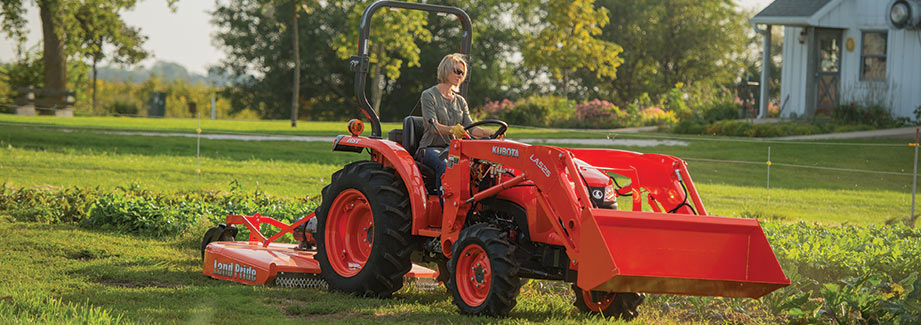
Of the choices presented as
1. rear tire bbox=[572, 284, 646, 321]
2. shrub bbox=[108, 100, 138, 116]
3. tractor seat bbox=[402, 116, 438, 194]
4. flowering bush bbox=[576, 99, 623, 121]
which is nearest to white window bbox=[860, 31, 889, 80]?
flowering bush bbox=[576, 99, 623, 121]

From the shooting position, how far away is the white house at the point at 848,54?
25234 millimetres

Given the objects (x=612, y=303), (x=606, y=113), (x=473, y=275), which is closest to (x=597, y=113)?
(x=606, y=113)

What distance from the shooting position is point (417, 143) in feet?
25.2

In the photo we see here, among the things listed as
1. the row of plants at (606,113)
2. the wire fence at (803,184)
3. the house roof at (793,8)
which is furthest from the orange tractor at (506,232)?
the house roof at (793,8)

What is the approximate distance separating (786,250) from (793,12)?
20879mm

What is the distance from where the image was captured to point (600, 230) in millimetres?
5703

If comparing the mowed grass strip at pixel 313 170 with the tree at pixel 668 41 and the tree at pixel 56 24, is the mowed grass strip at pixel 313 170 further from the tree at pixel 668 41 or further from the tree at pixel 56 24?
the tree at pixel 668 41

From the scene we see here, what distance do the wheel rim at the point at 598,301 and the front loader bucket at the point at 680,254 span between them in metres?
0.86

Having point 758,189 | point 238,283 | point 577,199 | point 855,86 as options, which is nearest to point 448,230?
point 577,199

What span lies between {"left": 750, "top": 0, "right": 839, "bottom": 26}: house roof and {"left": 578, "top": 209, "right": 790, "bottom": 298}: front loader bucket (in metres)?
22.3

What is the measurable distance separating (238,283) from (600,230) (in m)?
3.18

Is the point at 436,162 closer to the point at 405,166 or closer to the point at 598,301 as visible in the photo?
the point at 405,166

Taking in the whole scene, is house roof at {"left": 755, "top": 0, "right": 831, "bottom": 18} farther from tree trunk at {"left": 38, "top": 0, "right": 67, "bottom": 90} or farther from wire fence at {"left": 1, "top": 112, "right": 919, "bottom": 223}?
tree trunk at {"left": 38, "top": 0, "right": 67, "bottom": 90}

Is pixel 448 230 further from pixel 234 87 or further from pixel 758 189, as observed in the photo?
pixel 234 87
